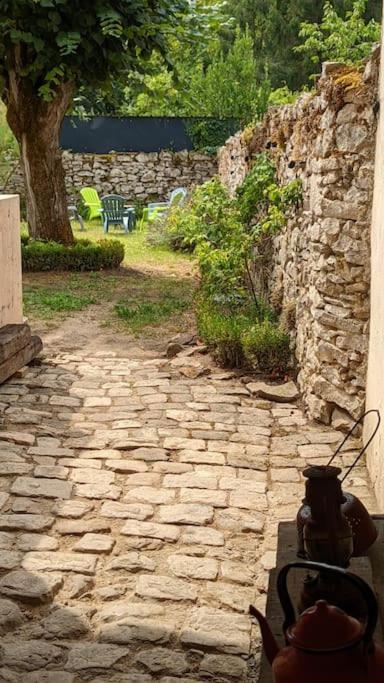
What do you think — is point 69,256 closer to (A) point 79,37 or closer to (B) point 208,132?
(A) point 79,37

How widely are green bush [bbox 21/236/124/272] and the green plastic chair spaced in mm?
6750

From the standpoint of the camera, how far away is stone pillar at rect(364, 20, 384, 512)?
5164 millimetres

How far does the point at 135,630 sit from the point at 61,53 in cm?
1023

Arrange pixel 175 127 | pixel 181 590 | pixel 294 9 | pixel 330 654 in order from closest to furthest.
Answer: pixel 330 654
pixel 181 590
pixel 175 127
pixel 294 9

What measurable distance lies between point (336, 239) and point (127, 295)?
6406 millimetres

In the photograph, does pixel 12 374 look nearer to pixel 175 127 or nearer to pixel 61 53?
pixel 61 53

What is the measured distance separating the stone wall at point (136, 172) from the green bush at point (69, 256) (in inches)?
313

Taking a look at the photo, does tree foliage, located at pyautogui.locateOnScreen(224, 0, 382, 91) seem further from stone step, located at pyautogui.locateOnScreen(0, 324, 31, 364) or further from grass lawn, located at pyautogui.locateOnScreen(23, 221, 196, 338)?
stone step, located at pyautogui.locateOnScreen(0, 324, 31, 364)

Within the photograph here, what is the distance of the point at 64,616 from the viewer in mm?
3945

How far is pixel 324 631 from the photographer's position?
182cm

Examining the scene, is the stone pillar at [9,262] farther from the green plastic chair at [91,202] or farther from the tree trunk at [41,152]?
the green plastic chair at [91,202]

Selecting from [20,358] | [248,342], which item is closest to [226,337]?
[248,342]

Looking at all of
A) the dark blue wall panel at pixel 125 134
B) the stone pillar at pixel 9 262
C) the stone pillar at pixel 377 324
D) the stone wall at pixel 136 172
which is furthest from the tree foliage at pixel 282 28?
the stone pillar at pixel 377 324

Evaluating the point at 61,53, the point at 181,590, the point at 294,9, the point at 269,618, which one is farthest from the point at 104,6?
the point at 294,9
